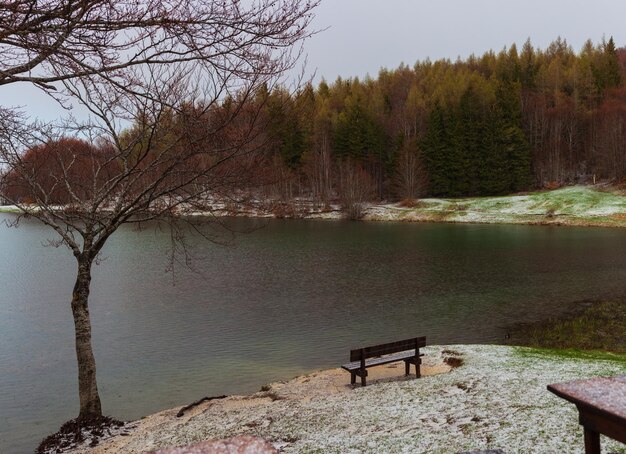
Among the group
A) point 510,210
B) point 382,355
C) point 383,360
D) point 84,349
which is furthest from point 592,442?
point 510,210

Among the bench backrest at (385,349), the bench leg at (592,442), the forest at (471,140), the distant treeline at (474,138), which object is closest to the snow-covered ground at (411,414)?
the bench backrest at (385,349)

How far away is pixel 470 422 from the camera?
837 centimetres

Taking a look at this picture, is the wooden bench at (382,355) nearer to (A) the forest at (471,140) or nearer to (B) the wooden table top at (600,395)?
(B) the wooden table top at (600,395)

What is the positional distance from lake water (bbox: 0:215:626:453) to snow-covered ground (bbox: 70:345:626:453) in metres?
2.50

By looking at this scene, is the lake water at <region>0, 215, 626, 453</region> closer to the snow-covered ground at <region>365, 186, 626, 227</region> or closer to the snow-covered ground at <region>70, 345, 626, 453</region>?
the snow-covered ground at <region>70, 345, 626, 453</region>

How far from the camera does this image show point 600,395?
15.5 ft

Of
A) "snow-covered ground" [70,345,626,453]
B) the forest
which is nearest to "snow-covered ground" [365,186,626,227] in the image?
the forest

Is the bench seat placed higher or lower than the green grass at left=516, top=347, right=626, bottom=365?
higher

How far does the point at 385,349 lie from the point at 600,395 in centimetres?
834

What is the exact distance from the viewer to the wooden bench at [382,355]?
40.9ft

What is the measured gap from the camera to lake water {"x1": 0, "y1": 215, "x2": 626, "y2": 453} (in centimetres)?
1480

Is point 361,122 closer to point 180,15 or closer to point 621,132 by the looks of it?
point 621,132

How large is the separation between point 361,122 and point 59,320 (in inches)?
3157

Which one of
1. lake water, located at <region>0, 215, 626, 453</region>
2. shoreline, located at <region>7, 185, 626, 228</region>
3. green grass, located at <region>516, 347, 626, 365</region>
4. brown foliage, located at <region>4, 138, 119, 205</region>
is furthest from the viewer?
shoreline, located at <region>7, 185, 626, 228</region>
